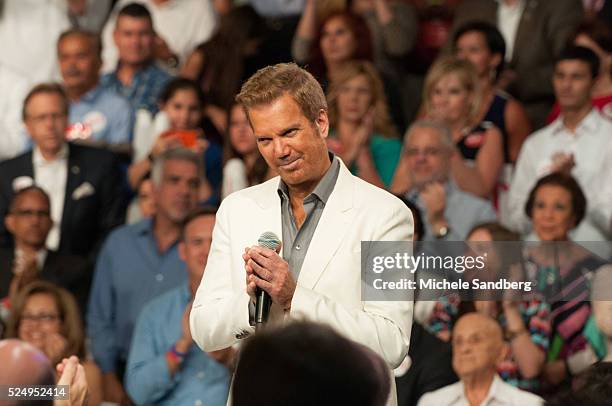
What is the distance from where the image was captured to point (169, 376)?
5508mm

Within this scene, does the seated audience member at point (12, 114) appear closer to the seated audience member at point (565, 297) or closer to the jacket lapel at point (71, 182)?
the jacket lapel at point (71, 182)

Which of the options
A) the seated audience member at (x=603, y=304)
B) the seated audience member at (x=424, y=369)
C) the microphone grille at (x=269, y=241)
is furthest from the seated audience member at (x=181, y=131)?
the microphone grille at (x=269, y=241)

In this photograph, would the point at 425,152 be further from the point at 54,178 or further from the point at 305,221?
the point at 305,221

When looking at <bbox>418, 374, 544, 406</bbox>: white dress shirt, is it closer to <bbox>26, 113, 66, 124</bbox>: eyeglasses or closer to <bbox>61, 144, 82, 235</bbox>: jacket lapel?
<bbox>61, 144, 82, 235</bbox>: jacket lapel

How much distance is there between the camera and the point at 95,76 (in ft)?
25.8

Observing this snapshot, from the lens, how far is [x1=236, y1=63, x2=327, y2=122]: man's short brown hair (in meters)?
3.51

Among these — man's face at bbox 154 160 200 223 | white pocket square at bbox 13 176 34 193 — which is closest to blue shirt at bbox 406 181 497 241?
man's face at bbox 154 160 200 223

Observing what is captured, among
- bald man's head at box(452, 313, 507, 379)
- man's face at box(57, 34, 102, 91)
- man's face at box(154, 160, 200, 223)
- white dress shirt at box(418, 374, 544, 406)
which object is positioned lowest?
white dress shirt at box(418, 374, 544, 406)

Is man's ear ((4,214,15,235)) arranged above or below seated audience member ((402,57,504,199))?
below

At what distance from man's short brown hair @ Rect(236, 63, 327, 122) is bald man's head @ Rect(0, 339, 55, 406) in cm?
85

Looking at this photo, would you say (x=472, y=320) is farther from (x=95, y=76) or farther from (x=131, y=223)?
(x=95, y=76)

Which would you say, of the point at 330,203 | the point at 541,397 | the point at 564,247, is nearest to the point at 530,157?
the point at 564,247

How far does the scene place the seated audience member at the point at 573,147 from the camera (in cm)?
660

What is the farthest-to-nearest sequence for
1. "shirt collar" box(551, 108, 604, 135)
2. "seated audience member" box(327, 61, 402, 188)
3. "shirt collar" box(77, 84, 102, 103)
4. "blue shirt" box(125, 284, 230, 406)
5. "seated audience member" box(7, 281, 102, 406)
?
"shirt collar" box(77, 84, 102, 103) < "seated audience member" box(327, 61, 402, 188) < "shirt collar" box(551, 108, 604, 135) < "seated audience member" box(7, 281, 102, 406) < "blue shirt" box(125, 284, 230, 406)
